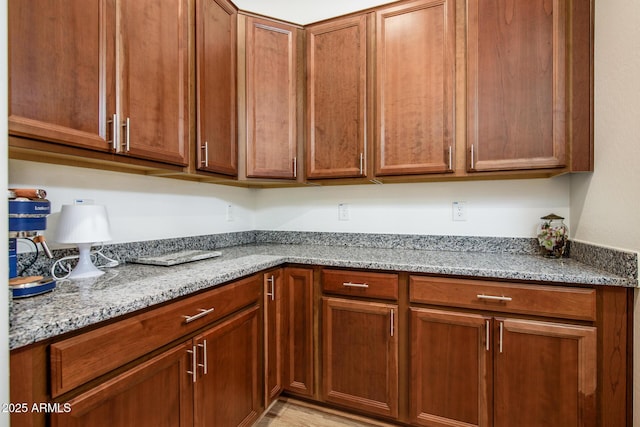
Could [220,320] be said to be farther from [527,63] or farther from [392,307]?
[527,63]

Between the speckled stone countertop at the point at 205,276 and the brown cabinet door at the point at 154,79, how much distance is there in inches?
20.9

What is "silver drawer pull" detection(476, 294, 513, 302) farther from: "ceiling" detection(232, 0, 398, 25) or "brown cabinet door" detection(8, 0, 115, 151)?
"ceiling" detection(232, 0, 398, 25)

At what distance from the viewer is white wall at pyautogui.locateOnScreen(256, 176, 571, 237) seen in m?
1.78

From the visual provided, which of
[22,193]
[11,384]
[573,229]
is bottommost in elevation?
[11,384]

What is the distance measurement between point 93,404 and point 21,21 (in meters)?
1.16

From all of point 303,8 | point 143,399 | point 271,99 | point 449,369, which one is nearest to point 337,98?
point 271,99

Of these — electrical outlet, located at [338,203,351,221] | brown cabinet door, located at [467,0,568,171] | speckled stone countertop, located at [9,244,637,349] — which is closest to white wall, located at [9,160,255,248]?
speckled stone countertop, located at [9,244,637,349]

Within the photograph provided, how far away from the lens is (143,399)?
0.96 meters

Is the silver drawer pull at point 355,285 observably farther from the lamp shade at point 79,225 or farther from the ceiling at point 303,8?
the ceiling at point 303,8

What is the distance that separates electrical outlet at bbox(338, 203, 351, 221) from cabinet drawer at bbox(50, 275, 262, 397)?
1.08 meters

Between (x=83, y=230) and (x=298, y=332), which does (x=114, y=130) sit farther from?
(x=298, y=332)

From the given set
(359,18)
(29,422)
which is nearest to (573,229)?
(359,18)

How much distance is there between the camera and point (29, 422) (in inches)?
27.8

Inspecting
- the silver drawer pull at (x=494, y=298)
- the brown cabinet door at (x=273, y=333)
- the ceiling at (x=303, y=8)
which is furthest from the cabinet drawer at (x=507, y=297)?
the ceiling at (x=303, y=8)
